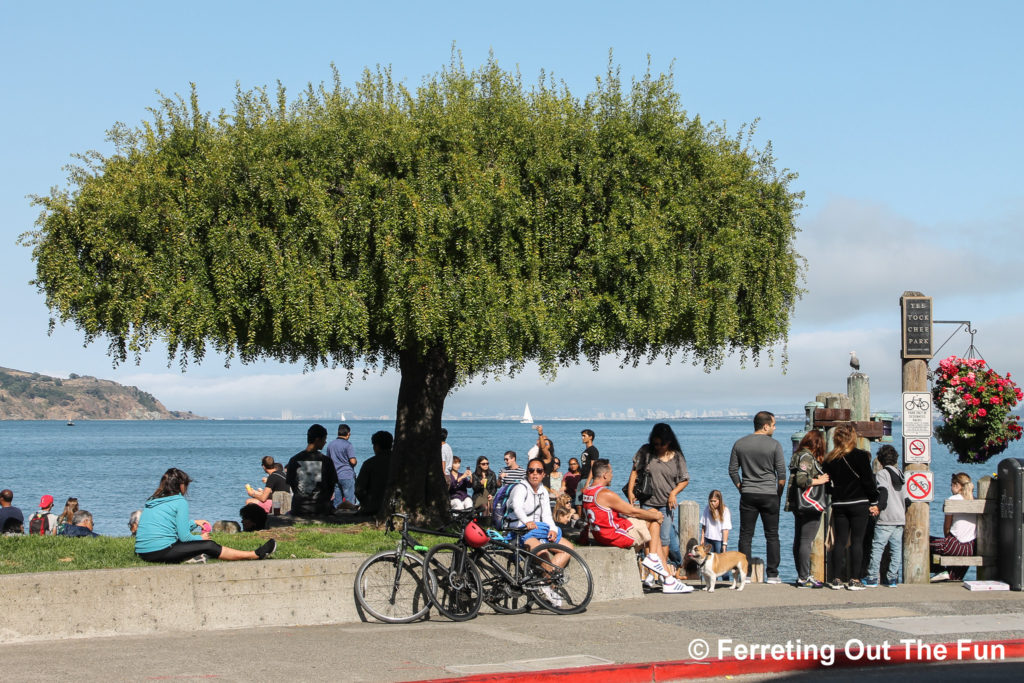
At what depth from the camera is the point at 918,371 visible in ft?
46.5

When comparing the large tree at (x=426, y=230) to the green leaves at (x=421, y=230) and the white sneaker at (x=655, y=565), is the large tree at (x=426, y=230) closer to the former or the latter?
the green leaves at (x=421, y=230)

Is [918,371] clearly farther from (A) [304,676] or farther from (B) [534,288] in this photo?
(A) [304,676]

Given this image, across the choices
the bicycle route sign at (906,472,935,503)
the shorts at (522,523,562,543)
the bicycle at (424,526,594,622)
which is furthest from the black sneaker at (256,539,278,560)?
the bicycle route sign at (906,472,935,503)

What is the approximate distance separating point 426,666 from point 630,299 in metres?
5.97

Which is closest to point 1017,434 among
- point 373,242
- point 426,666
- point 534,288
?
point 534,288

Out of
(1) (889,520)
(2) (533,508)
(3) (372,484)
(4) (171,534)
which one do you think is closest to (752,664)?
(2) (533,508)

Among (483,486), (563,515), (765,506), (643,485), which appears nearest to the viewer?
(765,506)

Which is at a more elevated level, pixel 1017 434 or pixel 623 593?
pixel 1017 434

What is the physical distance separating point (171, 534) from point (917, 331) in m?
9.83

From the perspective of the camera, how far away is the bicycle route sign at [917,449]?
1353cm

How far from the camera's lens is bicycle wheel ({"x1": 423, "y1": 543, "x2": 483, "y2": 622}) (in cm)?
1027

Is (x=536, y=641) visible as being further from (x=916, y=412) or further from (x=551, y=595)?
(x=916, y=412)

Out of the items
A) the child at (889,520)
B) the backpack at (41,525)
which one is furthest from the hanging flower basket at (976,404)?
the backpack at (41,525)

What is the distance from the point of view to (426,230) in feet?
40.4
